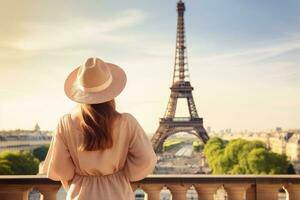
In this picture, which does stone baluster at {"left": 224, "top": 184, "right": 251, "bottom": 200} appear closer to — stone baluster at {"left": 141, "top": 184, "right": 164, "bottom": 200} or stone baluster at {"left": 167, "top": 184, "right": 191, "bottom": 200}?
stone baluster at {"left": 167, "top": 184, "right": 191, "bottom": 200}

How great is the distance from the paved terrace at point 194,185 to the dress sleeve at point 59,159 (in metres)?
1.71

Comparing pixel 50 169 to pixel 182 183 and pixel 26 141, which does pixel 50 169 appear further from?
pixel 26 141

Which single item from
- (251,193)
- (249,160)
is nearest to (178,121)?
(249,160)

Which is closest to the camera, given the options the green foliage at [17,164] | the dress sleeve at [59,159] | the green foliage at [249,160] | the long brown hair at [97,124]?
the long brown hair at [97,124]

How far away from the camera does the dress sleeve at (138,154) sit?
2.70m

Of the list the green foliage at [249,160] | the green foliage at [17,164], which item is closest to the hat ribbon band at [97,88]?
the green foliage at [17,164]

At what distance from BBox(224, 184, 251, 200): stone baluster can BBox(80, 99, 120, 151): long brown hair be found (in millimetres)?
2206

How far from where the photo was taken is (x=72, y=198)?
2678 mm

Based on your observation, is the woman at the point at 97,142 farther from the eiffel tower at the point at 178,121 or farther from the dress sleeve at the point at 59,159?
the eiffel tower at the point at 178,121

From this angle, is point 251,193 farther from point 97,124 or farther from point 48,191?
point 97,124

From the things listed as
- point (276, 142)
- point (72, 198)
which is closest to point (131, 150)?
point (72, 198)

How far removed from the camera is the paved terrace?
4.44m

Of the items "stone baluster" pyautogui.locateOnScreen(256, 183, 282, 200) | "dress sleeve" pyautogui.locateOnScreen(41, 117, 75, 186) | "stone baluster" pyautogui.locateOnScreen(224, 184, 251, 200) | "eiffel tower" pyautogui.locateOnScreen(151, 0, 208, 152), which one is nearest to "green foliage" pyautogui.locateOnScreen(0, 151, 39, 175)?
"eiffel tower" pyautogui.locateOnScreen(151, 0, 208, 152)

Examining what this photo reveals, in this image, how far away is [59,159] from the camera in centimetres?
272
